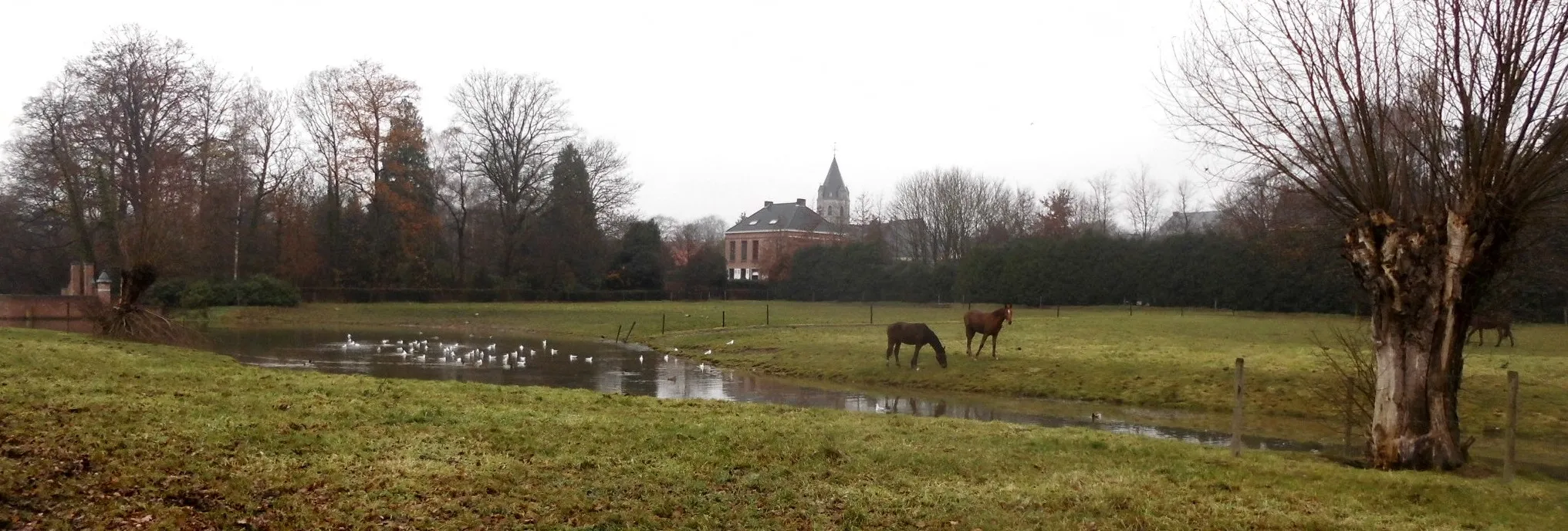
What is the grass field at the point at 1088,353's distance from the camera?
775 inches

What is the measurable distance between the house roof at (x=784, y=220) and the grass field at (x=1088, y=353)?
181 ft

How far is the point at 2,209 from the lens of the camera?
52.2 meters

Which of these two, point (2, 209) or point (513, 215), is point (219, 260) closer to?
point (2, 209)

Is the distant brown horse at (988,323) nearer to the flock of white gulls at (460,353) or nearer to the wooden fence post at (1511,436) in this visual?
the flock of white gulls at (460,353)

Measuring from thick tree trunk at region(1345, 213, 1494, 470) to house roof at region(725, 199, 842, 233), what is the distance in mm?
91591

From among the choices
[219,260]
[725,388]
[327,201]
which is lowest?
[725,388]

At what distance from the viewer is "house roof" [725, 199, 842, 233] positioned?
108 meters

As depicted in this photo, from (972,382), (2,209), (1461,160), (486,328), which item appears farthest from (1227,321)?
(2,209)

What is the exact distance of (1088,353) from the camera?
2658 centimetres

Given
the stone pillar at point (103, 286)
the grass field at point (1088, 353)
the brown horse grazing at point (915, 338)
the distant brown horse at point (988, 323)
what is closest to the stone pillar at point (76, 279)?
the grass field at point (1088, 353)

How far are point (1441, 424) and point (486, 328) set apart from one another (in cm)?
4063

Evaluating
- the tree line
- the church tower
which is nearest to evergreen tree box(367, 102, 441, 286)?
the tree line

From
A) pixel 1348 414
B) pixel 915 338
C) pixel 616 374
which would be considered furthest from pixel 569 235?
pixel 1348 414

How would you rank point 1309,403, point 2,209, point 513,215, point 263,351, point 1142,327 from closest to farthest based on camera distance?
point 1309,403 → point 263,351 → point 1142,327 → point 2,209 → point 513,215
